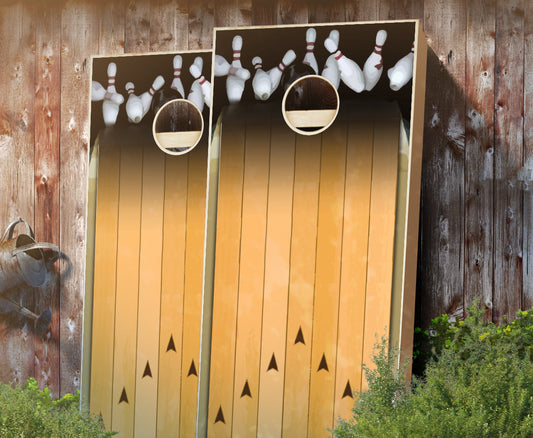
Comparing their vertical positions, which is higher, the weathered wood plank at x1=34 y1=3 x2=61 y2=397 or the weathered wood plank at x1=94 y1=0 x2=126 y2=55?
the weathered wood plank at x1=94 y1=0 x2=126 y2=55

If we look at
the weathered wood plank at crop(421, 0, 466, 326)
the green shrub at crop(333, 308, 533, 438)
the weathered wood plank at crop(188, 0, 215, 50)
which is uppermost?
the weathered wood plank at crop(188, 0, 215, 50)

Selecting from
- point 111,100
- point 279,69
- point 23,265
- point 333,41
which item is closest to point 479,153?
point 333,41

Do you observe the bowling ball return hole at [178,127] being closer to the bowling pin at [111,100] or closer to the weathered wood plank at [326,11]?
the bowling pin at [111,100]

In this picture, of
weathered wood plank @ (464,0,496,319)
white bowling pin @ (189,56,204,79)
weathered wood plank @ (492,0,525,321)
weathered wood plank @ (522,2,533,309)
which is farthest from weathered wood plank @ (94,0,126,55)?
weathered wood plank @ (522,2,533,309)

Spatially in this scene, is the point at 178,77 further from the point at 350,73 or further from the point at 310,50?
the point at 350,73

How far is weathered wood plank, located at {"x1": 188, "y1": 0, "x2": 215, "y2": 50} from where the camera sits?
3.51 metres

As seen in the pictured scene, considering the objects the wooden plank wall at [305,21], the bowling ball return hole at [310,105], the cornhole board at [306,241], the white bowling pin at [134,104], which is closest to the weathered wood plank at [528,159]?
the wooden plank wall at [305,21]

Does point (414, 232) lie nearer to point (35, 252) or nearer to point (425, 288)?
point (425, 288)

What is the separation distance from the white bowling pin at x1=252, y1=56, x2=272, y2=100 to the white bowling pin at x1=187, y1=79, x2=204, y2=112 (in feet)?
1.16

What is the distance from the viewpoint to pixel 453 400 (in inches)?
83.3

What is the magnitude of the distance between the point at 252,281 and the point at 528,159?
4.99 feet

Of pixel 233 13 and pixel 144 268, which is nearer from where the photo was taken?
pixel 144 268

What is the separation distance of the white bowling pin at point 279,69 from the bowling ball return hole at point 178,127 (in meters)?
0.45

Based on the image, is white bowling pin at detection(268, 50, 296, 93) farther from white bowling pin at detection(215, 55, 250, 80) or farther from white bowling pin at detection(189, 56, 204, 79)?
white bowling pin at detection(189, 56, 204, 79)
